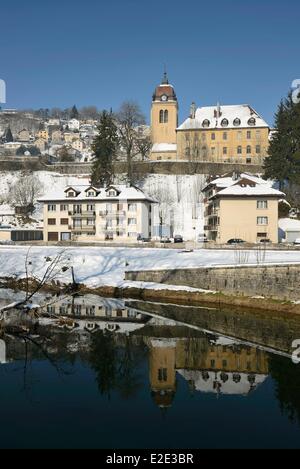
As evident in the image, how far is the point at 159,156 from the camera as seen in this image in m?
100

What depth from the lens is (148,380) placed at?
1780cm

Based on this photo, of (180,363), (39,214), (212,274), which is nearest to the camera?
(180,363)

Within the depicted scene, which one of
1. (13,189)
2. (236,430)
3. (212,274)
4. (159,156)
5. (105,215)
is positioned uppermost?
(159,156)

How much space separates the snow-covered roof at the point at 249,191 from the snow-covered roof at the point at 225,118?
4602 cm

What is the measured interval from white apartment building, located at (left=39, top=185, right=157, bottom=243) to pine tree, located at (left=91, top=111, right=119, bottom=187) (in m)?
8.06

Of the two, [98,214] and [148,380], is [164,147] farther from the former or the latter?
[148,380]

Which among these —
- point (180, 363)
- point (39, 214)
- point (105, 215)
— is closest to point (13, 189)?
point (39, 214)

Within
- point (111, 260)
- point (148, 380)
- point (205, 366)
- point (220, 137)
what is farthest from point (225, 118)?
point (148, 380)

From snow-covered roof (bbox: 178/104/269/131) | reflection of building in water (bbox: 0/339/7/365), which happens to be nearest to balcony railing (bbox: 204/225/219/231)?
reflection of building in water (bbox: 0/339/7/365)

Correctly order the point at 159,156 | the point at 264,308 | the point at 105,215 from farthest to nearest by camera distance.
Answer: the point at 159,156, the point at 105,215, the point at 264,308

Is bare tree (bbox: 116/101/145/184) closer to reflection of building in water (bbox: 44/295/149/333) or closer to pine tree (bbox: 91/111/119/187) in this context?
pine tree (bbox: 91/111/119/187)

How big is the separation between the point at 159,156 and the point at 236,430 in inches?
3540

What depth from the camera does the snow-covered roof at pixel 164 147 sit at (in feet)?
329
